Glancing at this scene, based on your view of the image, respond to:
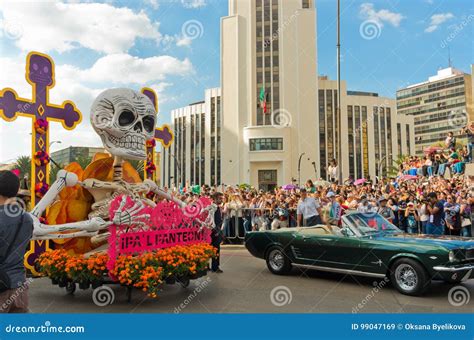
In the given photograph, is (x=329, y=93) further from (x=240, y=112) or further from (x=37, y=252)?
(x=37, y=252)

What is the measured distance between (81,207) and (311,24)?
56183 millimetres

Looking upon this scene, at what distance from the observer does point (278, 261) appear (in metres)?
9.12

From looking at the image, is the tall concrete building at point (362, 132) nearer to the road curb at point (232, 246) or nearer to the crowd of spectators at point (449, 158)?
the crowd of spectators at point (449, 158)

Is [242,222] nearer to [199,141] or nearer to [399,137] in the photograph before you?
[199,141]

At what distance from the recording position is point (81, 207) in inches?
284

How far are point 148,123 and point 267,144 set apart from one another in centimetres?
4970

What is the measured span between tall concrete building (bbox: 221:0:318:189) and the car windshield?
1888 inches

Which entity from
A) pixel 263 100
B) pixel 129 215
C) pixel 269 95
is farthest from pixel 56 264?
pixel 269 95

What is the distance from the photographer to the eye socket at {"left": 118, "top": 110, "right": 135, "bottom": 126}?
22.9 ft

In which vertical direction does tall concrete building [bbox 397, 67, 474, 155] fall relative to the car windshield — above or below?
above

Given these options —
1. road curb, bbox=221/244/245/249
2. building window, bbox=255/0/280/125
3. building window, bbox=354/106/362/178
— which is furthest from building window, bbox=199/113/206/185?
road curb, bbox=221/244/245/249

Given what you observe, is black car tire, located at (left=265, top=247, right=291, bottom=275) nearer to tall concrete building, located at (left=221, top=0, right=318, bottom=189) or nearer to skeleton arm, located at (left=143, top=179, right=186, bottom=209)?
skeleton arm, located at (left=143, top=179, right=186, bottom=209)

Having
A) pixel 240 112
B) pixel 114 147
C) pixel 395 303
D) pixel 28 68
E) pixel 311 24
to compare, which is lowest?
pixel 395 303

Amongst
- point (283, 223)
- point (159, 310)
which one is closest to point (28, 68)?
point (159, 310)
